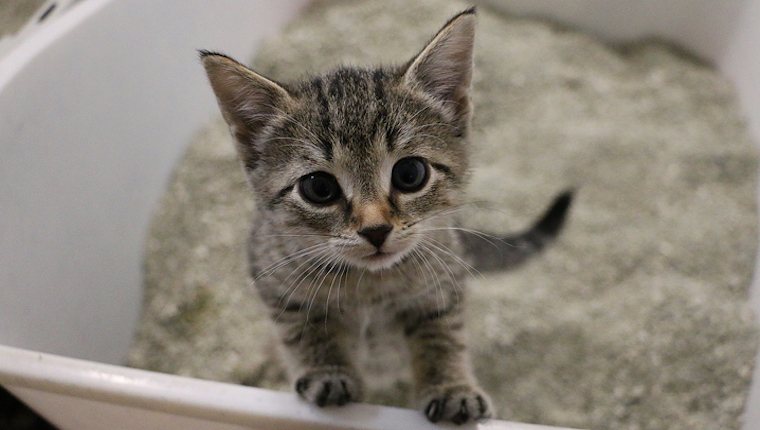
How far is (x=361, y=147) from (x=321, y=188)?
105 millimetres

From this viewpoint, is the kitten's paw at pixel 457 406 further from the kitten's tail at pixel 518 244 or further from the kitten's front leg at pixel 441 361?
the kitten's tail at pixel 518 244

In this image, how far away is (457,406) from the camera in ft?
3.18

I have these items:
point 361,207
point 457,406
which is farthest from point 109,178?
point 457,406

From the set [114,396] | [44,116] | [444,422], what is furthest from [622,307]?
[44,116]

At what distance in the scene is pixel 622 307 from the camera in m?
1.49

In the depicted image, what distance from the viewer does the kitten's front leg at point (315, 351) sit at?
1.05 metres

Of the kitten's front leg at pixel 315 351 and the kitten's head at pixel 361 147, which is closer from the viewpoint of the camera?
the kitten's head at pixel 361 147

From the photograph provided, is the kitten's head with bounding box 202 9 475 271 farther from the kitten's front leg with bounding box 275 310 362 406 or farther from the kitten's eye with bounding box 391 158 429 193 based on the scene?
the kitten's front leg with bounding box 275 310 362 406

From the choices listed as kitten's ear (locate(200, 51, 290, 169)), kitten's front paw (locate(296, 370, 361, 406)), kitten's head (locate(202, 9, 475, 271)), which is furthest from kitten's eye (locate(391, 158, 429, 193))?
kitten's front paw (locate(296, 370, 361, 406))

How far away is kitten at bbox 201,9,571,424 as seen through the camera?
93 centimetres

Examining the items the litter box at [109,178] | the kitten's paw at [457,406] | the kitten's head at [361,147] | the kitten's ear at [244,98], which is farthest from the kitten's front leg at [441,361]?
the kitten's ear at [244,98]

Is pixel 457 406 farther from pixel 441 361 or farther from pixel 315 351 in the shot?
pixel 315 351

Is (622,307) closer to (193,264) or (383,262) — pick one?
(383,262)

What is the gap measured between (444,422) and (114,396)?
56cm
